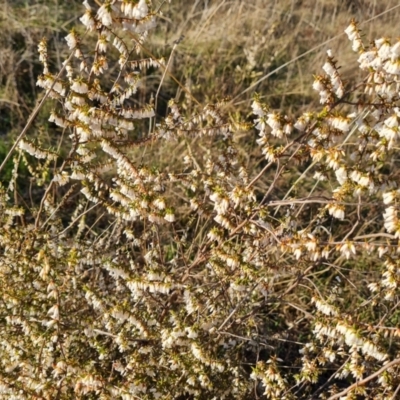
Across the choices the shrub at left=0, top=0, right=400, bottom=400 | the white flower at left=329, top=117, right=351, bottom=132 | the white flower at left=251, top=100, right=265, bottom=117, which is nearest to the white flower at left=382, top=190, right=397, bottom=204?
the shrub at left=0, top=0, right=400, bottom=400

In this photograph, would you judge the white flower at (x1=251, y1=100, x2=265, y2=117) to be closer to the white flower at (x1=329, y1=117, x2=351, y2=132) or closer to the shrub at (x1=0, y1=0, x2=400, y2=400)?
the shrub at (x1=0, y1=0, x2=400, y2=400)

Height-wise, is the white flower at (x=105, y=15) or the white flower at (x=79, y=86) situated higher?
the white flower at (x=105, y=15)

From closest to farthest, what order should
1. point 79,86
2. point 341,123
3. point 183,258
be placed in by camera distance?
point 341,123
point 79,86
point 183,258

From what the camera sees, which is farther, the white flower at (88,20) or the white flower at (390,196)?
the white flower at (88,20)

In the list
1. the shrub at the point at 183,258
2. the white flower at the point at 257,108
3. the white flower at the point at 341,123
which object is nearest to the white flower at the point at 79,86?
the shrub at the point at 183,258

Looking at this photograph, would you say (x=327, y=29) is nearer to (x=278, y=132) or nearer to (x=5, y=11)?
(x=5, y=11)

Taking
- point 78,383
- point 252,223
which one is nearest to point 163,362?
point 78,383

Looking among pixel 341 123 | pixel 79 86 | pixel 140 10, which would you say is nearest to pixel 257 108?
pixel 341 123

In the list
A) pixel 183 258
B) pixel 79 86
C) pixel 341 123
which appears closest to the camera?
pixel 341 123

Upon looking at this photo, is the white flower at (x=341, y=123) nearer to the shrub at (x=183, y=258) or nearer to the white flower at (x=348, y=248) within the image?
the shrub at (x=183, y=258)

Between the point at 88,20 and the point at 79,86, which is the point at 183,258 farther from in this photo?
the point at 88,20

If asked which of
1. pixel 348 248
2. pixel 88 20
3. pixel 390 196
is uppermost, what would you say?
pixel 88 20

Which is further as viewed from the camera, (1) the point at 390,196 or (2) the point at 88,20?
(2) the point at 88,20

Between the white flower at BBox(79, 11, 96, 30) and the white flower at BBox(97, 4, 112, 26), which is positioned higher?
the white flower at BBox(97, 4, 112, 26)
